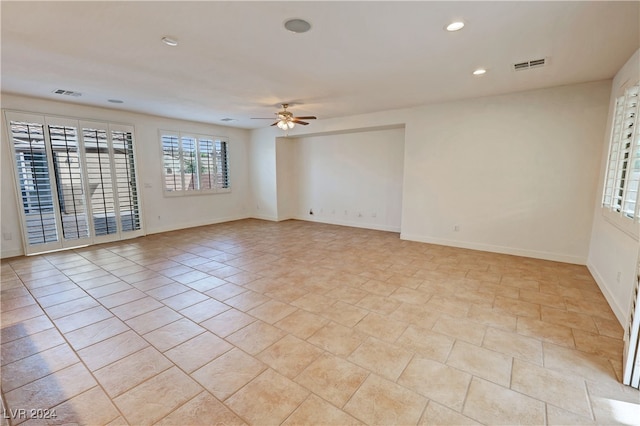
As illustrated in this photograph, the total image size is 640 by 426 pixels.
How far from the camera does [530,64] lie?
329 cm

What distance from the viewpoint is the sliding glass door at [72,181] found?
4.73 meters

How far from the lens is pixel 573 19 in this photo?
7.62 ft

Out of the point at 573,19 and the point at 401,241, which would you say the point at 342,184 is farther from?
the point at 573,19

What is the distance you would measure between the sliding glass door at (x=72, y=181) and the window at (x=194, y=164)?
798 mm

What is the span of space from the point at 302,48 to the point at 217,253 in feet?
11.9

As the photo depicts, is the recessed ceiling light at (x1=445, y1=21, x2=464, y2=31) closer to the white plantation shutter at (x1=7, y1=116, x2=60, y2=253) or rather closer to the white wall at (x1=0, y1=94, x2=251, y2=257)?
the white wall at (x1=0, y1=94, x2=251, y2=257)

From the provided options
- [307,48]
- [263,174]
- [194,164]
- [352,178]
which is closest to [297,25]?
[307,48]

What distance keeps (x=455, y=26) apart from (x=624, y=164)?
8.44ft

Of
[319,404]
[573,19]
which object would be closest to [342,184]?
[573,19]

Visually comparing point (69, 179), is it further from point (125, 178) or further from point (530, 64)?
point (530, 64)

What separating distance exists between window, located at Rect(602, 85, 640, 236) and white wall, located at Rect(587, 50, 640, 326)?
0.55ft

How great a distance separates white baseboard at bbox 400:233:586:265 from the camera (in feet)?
14.2

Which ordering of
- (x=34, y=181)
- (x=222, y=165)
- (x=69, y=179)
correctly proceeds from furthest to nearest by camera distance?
(x=222, y=165)
(x=69, y=179)
(x=34, y=181)

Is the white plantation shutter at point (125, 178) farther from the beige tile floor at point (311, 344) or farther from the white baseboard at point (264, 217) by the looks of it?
the white baseboard at point (264, 217)
